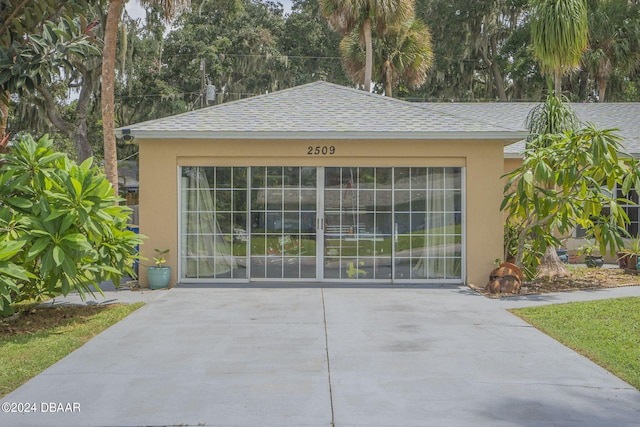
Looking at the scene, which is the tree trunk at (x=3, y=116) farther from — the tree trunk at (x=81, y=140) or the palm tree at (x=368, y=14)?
the tree trunk at (x=81, y=140)

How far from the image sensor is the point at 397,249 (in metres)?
12.9

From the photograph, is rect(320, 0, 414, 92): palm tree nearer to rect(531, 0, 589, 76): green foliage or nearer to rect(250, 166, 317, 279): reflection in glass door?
rect(531, 0, 589, 76): green foliage

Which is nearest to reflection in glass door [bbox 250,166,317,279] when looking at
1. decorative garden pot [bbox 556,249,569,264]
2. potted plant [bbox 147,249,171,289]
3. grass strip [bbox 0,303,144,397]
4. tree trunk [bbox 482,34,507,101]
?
potted plant [bbox 147,249,171,289]

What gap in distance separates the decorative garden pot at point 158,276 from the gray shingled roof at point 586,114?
9.02m

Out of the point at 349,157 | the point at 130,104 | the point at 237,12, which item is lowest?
the point at 349,157

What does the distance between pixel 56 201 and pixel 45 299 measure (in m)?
3.21

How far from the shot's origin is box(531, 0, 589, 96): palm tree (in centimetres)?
1322

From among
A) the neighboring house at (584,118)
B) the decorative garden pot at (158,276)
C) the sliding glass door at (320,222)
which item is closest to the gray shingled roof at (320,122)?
the sliding glass door at (320,222)

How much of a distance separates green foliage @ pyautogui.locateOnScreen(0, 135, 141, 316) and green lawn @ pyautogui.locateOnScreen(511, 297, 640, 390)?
6340mm

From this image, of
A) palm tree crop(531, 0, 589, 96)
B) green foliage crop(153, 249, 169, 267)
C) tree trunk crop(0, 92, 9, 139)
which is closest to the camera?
tree trunk crop(0, 92, 9, 139)

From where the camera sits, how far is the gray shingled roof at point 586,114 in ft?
58.2

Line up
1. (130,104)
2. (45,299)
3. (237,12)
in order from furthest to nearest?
(237,12) < (130,104) < (45,299)

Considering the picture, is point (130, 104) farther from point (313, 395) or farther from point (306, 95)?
point (313, 395)

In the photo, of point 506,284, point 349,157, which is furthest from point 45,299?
point 506,284
